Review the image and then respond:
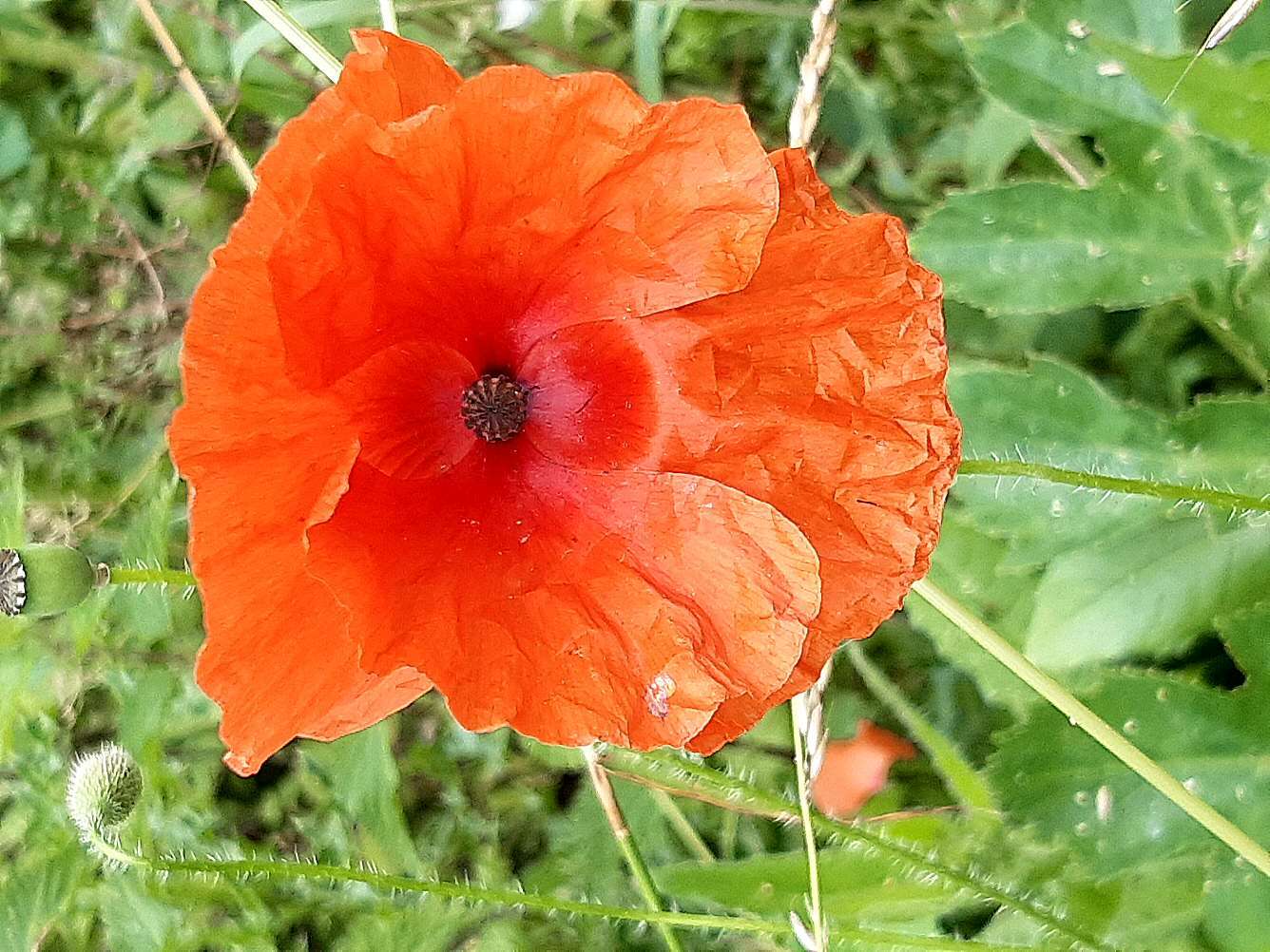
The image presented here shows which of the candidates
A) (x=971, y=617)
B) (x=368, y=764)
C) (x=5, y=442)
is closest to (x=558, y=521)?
(x=971, y=617)

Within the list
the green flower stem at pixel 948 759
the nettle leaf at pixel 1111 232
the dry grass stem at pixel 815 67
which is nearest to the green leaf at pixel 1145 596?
the green flower stem at pixel 948 759

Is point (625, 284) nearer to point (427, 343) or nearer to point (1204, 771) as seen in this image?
point (427, 343)

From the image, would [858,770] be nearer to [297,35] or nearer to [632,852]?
[632,852]

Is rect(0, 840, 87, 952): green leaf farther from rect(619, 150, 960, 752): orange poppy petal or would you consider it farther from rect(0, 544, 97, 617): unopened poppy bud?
rect(619, 150, 960, 752): orange poppy petal

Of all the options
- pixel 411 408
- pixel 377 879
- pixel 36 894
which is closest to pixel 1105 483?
pixel 411 408

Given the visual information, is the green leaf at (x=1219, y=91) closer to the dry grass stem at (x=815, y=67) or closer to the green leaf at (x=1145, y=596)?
the dry grass stem at (x=815, y=67)

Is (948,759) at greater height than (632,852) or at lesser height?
lesser
